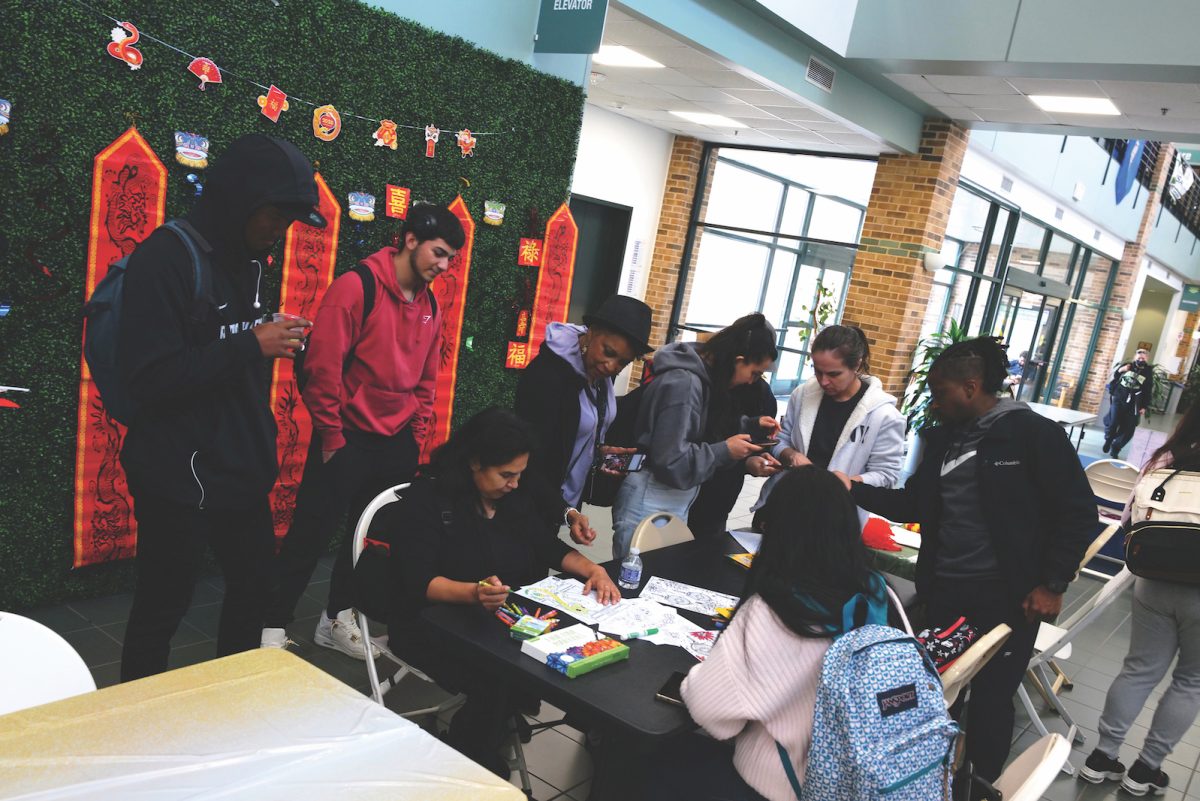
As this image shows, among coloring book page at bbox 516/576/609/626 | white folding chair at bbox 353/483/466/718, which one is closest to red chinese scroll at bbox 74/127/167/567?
white folding chair at bbox 353/483/466/718

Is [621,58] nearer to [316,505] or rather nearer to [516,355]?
[516,355]

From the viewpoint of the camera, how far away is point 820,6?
6.42m

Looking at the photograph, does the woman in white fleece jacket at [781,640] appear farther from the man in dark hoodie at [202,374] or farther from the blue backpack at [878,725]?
the man in dark hoodie at [202,374]

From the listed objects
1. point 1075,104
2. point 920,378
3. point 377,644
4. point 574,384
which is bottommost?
point 377,644

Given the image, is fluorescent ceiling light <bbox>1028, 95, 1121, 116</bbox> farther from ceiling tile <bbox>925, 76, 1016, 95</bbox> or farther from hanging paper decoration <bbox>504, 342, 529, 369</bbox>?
hanging paper decoration <bbox>504, 342, 529, 369</bbox>

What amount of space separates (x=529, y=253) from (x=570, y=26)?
1222 millimetres

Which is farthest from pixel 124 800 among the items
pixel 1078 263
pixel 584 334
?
pixel 1078 263

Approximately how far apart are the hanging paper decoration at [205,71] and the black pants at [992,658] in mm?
3290

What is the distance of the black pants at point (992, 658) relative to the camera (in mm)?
2883

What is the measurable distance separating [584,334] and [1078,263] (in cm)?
1444

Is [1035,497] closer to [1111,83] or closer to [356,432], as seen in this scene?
[356,432]

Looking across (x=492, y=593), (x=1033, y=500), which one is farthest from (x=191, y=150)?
(x=1033, y=500)

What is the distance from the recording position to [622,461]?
3.26 meters

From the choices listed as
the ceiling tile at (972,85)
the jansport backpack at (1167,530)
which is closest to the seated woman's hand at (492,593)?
the jansport backpack at (1167,530)
